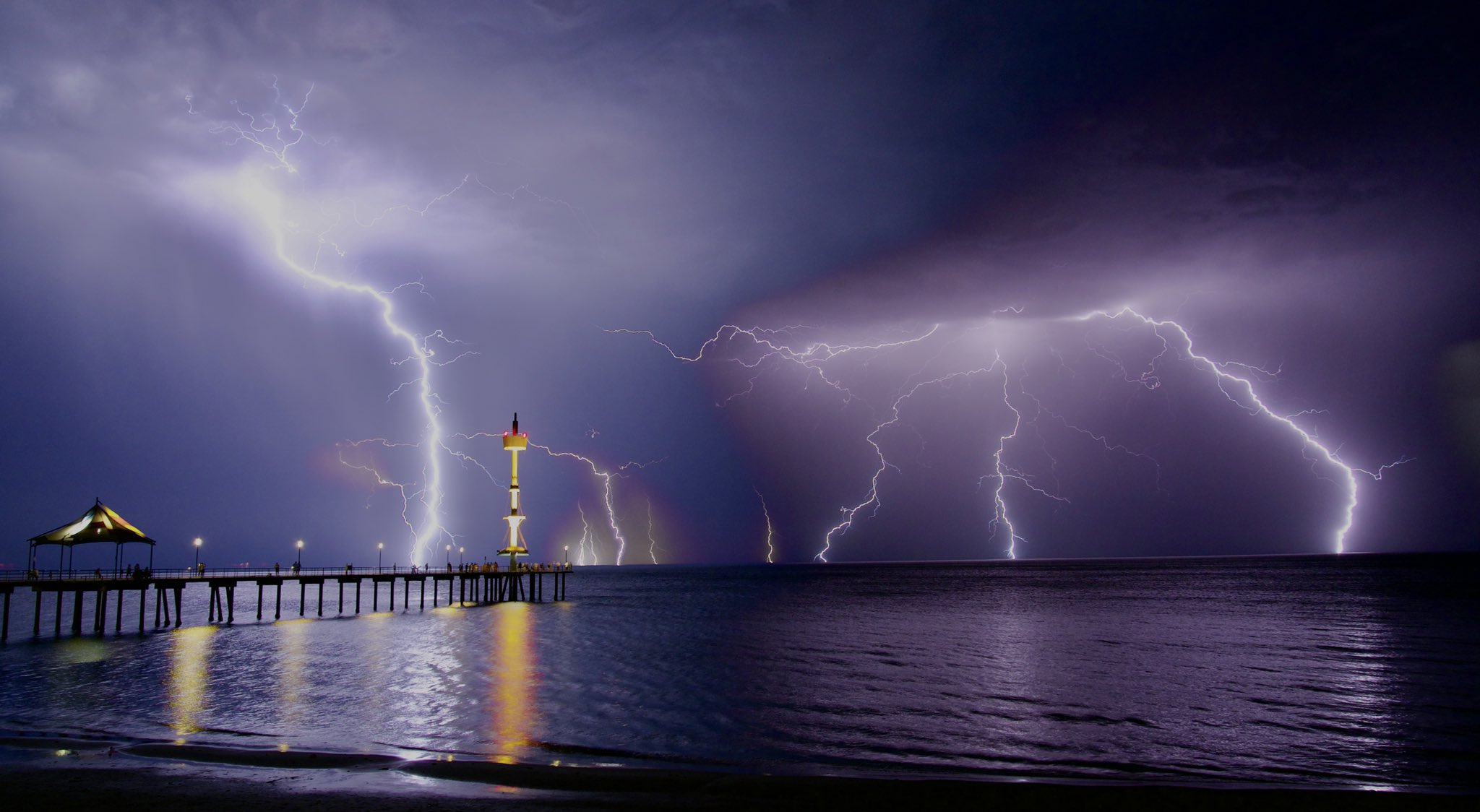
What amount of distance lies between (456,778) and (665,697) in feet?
30.9

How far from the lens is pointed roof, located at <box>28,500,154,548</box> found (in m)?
43.7

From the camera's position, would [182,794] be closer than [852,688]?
Yes

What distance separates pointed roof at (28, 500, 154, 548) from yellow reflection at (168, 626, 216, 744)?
21.7 feet

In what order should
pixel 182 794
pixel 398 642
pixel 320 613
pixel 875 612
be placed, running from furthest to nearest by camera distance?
pixel 320 613, pixel 875 612, pixel 398 642, pixel 182 794

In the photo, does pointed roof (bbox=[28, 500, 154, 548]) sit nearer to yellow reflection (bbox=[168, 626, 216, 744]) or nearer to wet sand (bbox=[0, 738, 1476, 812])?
yellow reflection (bbox=[168, 626, 216, 744])

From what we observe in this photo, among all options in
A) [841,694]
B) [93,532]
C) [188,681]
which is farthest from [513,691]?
[93,532]

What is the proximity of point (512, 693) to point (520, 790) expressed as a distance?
1121 cm

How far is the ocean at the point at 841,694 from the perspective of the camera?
51.2 ft

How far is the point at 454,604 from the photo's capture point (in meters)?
74.4

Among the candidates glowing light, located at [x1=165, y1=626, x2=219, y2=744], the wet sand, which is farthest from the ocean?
the wet sand

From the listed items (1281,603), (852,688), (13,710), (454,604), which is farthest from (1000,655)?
(454,604)

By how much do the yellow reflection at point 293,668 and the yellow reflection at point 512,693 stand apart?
478 centimetres

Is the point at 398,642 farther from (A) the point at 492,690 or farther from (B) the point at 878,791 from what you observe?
(B) the point at 878,791

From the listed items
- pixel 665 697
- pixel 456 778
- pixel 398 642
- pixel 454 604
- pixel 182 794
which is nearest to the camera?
pixel 182 794
